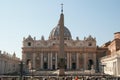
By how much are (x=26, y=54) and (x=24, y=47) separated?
6.21ft

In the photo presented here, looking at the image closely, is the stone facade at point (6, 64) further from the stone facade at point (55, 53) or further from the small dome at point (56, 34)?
the small dome at point (56, 34)

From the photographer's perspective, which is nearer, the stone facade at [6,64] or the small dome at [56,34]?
the stone facade at [6,64]

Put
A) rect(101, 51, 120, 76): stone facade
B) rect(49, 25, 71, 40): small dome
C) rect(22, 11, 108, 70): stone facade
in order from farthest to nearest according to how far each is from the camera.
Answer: rect(49, 25, 71, 40): small dome < rect(22, 11, 108, 70): stone facade < rect(101, 51, 120, 76): stone facade

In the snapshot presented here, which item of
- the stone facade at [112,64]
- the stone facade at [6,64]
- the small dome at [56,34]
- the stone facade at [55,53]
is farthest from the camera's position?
the small dome at [56,34]

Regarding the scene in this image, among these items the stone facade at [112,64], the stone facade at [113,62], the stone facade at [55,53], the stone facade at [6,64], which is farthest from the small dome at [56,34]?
the stone facade at [112,64]

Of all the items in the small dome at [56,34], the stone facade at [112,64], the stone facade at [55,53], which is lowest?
the stone facade at [112,64]

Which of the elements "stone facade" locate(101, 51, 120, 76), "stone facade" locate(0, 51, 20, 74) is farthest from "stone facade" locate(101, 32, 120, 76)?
"stone facade" locate(0, 51, 20, 74)

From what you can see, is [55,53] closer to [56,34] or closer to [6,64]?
[56,34]

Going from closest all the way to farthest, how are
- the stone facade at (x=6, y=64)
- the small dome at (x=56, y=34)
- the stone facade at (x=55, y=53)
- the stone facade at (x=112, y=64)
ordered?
the stone facade at (x=112, y=64), the stone facade at (x=6, y=64), the stone facade at (x=55, y=53), the small dome at (x=56, y=34)

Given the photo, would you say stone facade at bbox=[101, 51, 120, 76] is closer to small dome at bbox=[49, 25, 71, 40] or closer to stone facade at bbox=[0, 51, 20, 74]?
small dome at bbox=[49, 25, 71, 40]

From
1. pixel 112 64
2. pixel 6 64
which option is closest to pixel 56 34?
pixel 6 64

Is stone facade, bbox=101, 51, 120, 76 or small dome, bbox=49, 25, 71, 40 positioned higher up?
small dome, bbox=49, 25, 71, 40

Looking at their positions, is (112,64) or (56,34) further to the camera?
(56,34)

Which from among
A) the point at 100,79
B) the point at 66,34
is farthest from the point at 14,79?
the point at 66,34
